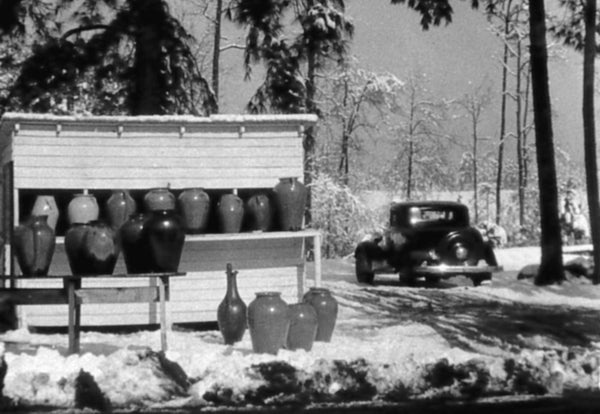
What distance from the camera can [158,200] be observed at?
11156 millimetres

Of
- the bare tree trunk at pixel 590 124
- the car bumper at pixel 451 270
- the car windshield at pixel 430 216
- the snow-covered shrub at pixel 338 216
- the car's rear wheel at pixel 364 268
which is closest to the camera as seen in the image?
the car bumper at pixel 451 270

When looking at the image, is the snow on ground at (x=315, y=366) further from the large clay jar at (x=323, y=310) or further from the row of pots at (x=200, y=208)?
the row of pots at (x=200, y=208)

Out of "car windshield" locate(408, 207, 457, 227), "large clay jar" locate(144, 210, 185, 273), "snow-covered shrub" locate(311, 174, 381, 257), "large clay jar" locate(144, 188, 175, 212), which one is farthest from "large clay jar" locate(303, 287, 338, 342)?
"snow-covered shrub" locate(311, 174, 381, 257)

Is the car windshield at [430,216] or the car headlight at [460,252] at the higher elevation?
the car windshield at [430,216]

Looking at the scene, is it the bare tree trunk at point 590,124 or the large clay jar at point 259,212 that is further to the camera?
the bare tree trunk at point 590,124

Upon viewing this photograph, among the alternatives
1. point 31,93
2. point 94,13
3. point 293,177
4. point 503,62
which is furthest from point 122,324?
point 503,62

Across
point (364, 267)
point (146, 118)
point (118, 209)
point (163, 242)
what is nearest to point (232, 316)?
point (163, 242)

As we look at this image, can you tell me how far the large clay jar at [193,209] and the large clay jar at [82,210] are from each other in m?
0.98

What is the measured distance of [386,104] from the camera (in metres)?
36.4

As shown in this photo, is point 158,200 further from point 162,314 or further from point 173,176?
point 162,314

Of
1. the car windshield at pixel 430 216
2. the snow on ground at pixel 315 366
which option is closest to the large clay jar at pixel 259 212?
the snow on ground at pixel 315 366

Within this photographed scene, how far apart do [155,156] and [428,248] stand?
7.73 m

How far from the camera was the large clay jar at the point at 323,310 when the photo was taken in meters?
10.5

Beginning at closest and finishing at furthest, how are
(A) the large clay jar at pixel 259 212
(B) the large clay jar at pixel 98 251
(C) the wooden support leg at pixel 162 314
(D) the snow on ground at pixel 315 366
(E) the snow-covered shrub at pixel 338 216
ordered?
(D) the snow on ground at pixel 315 366 < (C) the wooden support leg at pixel 162 314 < (B) the large clay jar at pixel 98 251 < (A) the large clay jar at pixel 259 212 < (E) the snow-covered shrub at pixel 338 216
